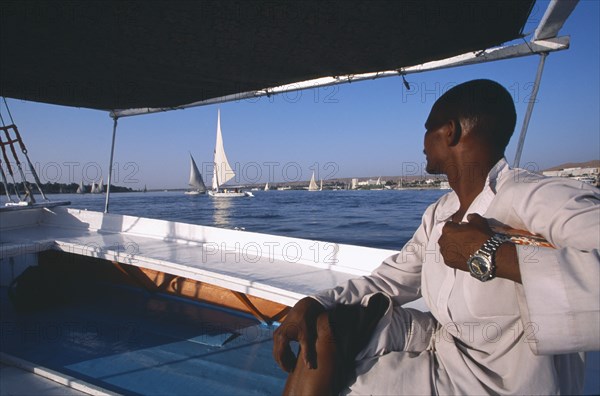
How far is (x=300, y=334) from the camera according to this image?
3.71ft

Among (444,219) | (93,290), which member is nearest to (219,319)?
(93,290)

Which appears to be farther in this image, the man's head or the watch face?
the man's head

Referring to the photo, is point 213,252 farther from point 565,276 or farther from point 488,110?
point 565,276

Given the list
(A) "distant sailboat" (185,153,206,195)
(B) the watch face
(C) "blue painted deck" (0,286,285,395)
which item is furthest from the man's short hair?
(A) "distant sailboat" (185,153,206,195)

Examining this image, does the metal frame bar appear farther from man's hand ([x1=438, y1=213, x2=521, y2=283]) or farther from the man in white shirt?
man's hand ([x1=438, y1=213, x2=521, y2=283])

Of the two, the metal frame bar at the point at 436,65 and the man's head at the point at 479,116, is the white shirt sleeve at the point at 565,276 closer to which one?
the man's head at the point at 479,116

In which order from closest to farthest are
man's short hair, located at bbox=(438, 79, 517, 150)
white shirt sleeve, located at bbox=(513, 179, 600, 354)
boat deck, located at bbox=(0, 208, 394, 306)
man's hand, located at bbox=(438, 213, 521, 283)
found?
white shirt sleeve, located at bbox=(513, 179, 600, 354) → man's hand, located at bbox=(438, 213, 521, 283) → man's short hair, located at bbox=(438, 79, 517, 150) → boat deck, located at bbox=(0, 208, 394, 306)

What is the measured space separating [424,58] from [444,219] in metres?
1.60

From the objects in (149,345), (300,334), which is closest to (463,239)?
(300,334)

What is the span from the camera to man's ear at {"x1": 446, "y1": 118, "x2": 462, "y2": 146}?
1.14 meters

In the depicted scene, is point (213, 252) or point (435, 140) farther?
point (213, 252)

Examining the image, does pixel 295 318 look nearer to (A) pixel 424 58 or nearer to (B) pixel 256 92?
(A) pixel 424 58

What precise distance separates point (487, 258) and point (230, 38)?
194 cm

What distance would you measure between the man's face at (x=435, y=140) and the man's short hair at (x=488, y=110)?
7 centimetres
